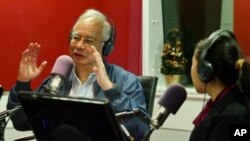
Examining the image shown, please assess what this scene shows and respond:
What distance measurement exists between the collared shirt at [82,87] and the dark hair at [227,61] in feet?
2.28

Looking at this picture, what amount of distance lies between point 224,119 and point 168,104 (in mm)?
246

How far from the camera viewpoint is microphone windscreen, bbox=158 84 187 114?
130 cm

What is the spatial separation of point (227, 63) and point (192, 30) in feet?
5.90

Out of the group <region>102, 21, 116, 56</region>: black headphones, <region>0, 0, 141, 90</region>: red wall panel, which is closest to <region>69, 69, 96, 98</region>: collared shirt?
<region>102, 21, 116, 56</region>: black headphones

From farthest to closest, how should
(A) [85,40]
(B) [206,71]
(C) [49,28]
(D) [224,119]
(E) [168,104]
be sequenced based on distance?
(C) [49,28] < (A) [85,40] < (B) [206,71] < (D) [224,119] < (E) [168,104]

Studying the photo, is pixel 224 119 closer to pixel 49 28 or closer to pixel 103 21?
pixel 103 21

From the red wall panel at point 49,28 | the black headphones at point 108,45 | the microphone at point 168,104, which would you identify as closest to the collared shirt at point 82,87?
the black headphones at point 108,45

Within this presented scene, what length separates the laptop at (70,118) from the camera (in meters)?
0.98

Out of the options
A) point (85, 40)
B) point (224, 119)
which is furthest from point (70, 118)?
point (85, 40)

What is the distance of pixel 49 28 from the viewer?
317cm

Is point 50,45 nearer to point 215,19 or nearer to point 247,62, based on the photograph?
point 215,19

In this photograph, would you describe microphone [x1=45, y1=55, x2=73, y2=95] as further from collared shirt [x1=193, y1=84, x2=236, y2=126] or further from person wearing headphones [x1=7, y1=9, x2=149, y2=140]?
collared shirt [x1=193, y1=84, x2=236, y2=126]

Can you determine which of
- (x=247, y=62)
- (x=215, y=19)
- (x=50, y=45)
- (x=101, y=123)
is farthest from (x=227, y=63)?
(x=50, y=45)

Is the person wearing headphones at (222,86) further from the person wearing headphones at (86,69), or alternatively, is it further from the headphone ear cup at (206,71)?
the person wearing headphones at (86,69)
